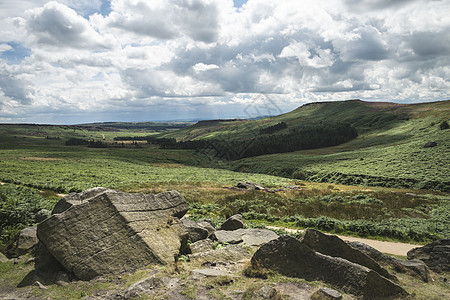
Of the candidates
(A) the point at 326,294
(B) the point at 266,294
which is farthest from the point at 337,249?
(B) the point at 266,294

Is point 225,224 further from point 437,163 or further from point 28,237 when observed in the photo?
point 437,163

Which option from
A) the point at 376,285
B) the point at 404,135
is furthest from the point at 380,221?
the point at 404,135

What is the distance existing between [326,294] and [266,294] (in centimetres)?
204

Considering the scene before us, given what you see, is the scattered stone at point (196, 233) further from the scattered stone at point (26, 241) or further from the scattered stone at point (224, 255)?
the scattered stone at point (26, 241)

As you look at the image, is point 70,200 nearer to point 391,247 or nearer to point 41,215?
point 41,215

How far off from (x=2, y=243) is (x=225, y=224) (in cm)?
1261

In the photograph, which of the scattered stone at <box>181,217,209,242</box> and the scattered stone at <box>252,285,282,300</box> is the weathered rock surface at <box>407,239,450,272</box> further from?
the scattered stone at <box>181,217,209,242</box>

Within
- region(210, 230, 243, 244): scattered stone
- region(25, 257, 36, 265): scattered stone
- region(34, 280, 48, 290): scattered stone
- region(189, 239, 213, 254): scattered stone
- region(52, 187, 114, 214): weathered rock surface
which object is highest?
region(52, 187, 114, 214): weathered rock surface

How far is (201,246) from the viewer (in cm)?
1387

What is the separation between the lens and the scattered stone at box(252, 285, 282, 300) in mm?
8623

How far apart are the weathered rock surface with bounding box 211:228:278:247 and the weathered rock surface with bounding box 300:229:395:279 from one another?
4.37 m

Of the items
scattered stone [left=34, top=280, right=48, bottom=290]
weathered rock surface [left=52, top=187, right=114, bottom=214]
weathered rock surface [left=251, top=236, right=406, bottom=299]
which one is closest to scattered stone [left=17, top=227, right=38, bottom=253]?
weathered rock surface [left=52, top=187, right=114, bottom=214]

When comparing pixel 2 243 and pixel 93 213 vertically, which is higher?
pixel 93 213

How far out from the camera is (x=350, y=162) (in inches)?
3314
